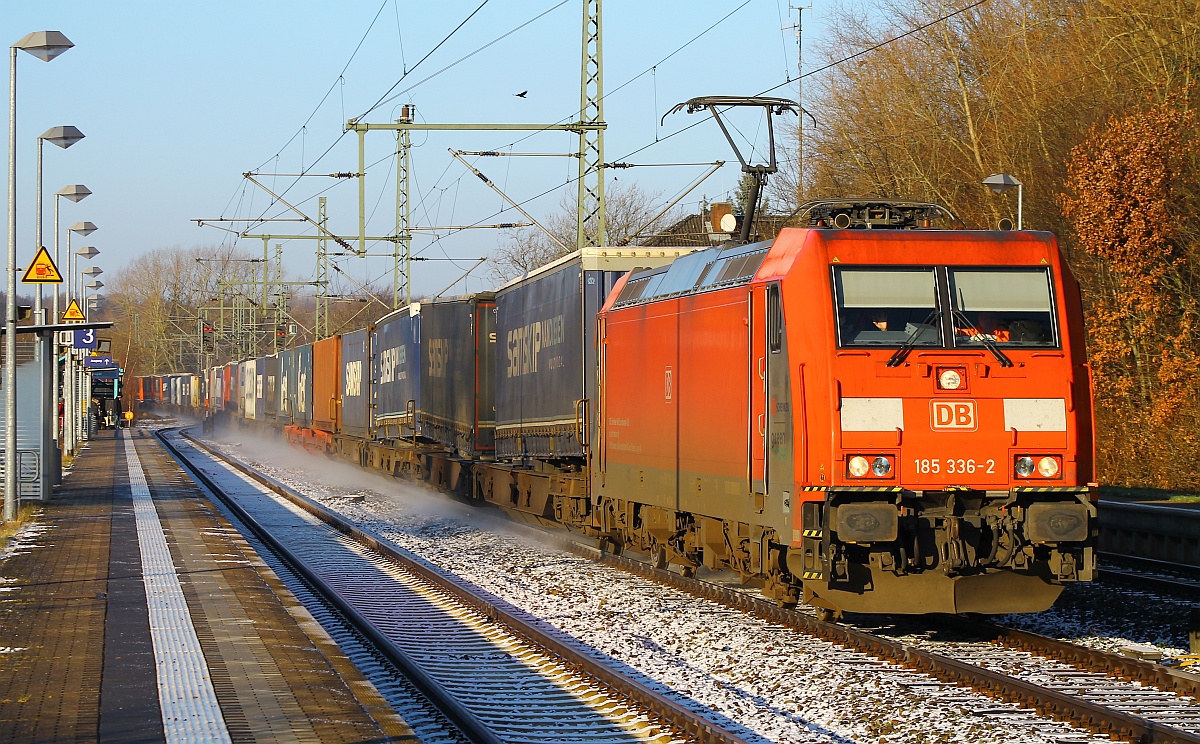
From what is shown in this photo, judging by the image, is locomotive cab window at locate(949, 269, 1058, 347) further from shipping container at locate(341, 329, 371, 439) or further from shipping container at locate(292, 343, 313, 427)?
shipping container at locate(292, 343, 313, 427)

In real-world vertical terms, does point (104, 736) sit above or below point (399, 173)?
below

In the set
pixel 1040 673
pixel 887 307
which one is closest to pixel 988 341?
pixel 887 307

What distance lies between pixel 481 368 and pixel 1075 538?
46.4ft

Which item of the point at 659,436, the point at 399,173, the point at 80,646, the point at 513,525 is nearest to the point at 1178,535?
the point at 659,436

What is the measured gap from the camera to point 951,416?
400 inches

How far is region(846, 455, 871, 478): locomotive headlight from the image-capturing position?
9984mm

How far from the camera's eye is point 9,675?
30.7ft

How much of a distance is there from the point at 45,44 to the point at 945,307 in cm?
1586

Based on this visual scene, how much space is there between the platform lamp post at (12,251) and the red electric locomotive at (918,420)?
558 inches

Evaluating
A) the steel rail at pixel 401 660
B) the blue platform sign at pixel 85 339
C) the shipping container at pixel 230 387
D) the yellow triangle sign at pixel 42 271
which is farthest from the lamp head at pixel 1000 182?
the shipping container at pixel 230 387

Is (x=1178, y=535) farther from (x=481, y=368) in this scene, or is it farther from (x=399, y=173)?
(x=399, y=173)

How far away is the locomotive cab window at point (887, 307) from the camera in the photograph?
10297mm

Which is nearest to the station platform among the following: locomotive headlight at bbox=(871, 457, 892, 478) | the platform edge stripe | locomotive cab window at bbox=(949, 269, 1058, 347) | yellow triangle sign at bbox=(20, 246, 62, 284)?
the platform edge stripe

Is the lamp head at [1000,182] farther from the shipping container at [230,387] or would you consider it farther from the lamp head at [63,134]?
the shipping container at [230,387]
